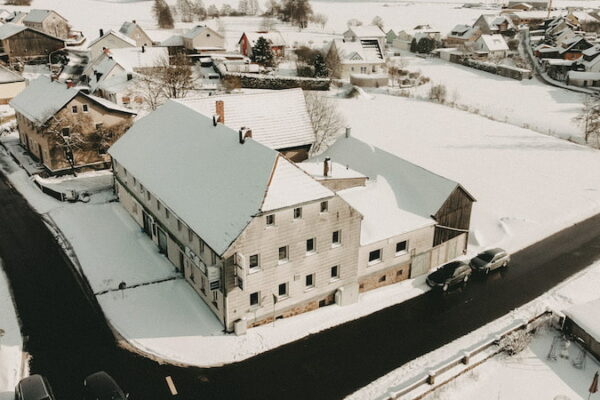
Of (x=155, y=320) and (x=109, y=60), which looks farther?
(x=109, y=60)

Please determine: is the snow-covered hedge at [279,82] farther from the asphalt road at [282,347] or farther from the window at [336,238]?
the window at [336,238]

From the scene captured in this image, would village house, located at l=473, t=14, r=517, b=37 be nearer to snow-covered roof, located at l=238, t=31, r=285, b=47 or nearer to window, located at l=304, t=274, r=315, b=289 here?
snow-covered roof, located at l=238, t=31, r=285, b=47

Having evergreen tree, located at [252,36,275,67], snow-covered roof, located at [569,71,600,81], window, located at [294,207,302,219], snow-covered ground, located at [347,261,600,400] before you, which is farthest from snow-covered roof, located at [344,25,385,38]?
snow-covered ground, located at [347,261,600,400]

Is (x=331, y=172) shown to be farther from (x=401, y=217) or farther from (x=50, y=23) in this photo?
(x=50, y=23)

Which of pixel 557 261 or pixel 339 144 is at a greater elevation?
pixel 339 144

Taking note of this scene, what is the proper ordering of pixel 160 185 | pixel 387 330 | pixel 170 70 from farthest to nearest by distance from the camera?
pixel 170 70 → pixel 160 185 → pixel 387 330

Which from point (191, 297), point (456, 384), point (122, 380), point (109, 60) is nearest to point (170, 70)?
point (109, 60)

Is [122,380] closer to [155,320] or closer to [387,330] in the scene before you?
[155,320]
